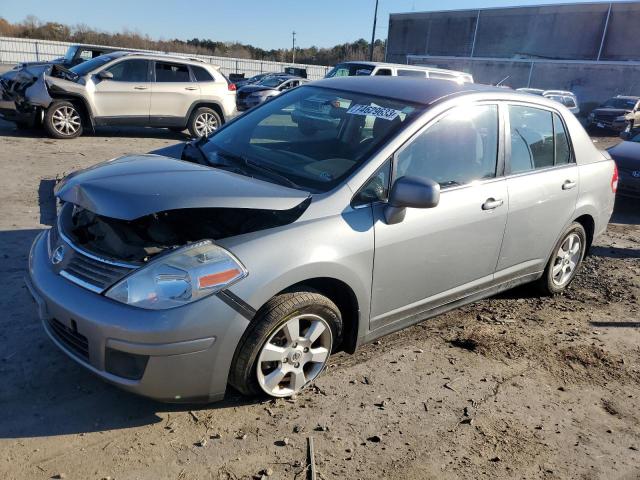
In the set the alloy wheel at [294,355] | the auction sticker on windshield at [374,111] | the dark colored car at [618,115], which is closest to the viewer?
the alloy wheel at [294,355]

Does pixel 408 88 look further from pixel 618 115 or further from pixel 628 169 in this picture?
pixel 618 115

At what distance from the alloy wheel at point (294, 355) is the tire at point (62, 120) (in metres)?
9.13

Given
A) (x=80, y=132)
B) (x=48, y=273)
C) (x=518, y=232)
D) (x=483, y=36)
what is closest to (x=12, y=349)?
(x=48, y=273)

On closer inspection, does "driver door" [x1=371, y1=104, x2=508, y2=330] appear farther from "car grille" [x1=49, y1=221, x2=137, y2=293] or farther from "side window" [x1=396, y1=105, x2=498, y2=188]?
"car grille" [x1=49, y1=221, x2=137, y2=293]

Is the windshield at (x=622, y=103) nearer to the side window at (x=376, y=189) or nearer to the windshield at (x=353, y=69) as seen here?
the windshield at (x=353, y=69)

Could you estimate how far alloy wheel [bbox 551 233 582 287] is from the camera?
188 inches

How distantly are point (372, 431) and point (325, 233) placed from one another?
1109mm

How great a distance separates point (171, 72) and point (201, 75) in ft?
2.21

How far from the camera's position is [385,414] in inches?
120

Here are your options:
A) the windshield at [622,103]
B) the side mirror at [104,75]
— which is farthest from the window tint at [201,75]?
the windshield at [622,103]

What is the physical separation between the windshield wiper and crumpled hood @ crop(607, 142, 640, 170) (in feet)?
24.9

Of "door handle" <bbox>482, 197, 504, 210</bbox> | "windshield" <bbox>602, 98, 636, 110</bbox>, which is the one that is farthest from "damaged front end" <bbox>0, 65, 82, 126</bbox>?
"windshield" <bbox>602, 98, 636, 110</bbox>

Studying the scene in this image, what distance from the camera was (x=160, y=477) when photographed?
2.44 m

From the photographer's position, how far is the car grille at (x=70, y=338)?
8.54 ft
